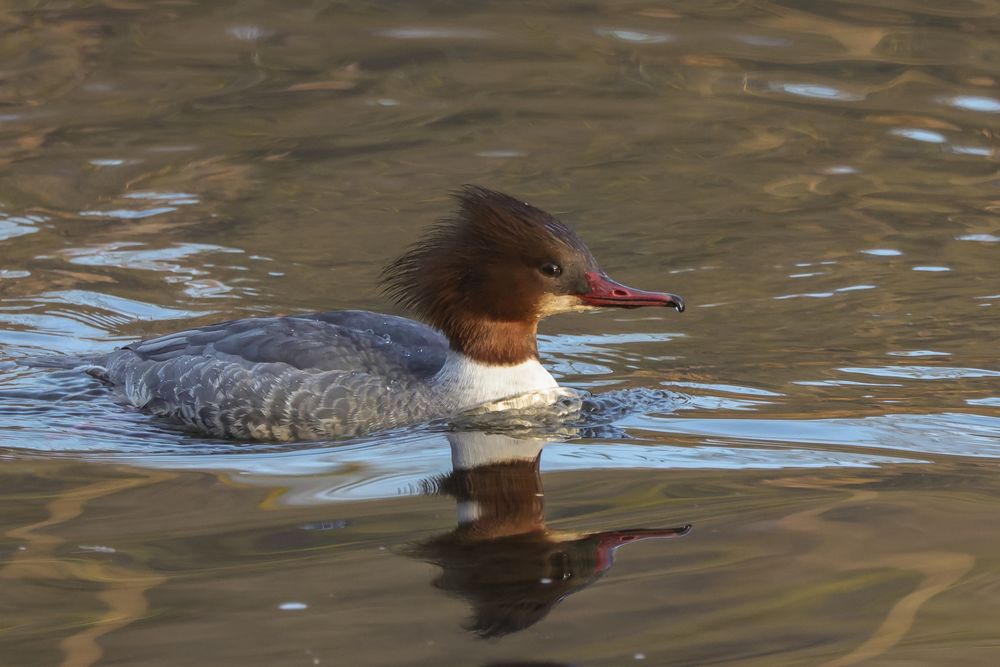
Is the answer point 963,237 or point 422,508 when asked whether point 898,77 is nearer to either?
point 963,237

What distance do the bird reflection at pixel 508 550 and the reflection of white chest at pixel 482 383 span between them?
3.30ft

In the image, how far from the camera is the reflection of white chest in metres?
Result: 7.42

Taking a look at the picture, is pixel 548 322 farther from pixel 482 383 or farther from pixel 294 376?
pixel 294 376

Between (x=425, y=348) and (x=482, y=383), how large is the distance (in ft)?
1.63

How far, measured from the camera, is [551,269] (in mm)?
7152

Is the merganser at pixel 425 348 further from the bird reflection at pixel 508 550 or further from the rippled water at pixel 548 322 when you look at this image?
the bird reflection at pixel 508 550

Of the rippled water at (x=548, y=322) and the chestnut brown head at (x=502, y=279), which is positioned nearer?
the rippled water at (x=548, y=322)

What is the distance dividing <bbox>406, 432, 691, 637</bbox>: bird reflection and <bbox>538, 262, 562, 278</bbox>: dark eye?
1114 millimetres

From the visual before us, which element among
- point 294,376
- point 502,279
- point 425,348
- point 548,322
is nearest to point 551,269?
point 502,279

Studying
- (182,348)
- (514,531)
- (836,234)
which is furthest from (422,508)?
(836,234)

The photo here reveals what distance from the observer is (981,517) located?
18.0 ft

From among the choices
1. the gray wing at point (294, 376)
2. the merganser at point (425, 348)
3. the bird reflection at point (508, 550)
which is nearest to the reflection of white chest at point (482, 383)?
the merganser at point (425, 348)

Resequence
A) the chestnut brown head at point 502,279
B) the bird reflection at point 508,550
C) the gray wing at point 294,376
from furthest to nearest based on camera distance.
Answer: the gray wing at point 294,376 → the chestnut brown head at point 502,279 → the bird reflection at point 508,550

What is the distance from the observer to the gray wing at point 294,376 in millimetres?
7328
